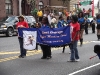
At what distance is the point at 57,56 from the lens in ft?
42.9

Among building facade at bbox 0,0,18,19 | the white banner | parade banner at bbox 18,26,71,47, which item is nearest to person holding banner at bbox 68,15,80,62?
parade banner at bbox 18,26,71,47

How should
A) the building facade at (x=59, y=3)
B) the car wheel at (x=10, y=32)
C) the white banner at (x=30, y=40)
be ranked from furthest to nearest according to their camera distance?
the building facade at (x=59, y=3) < the car wheel at (x=10, y=32) < the white banner at (x=30, y=40)

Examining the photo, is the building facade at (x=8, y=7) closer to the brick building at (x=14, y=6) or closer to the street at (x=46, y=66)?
the brick building at (x=14, y=6)

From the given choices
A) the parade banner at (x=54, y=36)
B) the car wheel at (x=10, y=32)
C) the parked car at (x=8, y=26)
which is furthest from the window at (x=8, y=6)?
the parade banner at (x=54, y=36)

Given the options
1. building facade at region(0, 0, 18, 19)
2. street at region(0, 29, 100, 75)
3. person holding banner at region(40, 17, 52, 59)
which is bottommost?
street at region(0, 29, 100, 75)

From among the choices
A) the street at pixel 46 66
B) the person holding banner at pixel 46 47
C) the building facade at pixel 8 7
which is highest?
the building facade at pixel 8 7

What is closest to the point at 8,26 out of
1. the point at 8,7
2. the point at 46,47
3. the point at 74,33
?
the point at 46,47

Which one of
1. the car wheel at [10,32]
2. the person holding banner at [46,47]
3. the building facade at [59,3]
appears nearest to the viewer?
the person holding banner at [46,47]

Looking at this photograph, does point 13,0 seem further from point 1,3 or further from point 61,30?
point 61,30

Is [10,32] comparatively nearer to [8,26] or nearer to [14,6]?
[8,26]

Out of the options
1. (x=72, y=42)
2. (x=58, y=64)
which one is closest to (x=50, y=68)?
(x=58, y=64)

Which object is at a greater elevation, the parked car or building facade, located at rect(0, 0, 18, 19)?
building facade, located at rect(0, 0, 18, 19)

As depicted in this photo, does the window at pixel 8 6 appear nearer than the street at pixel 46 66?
No

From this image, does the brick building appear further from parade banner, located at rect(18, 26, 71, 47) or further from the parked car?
parade banner, located at rect(18, 26, 71, 47)
